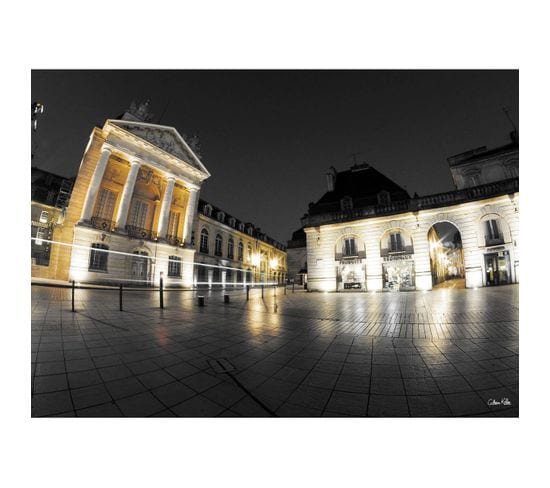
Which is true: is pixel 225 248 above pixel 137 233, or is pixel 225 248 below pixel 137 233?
above

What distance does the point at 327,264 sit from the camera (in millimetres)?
12102

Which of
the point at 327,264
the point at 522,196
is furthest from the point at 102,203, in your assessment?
the point at 327,264

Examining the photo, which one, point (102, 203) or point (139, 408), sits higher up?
point (102, 203)

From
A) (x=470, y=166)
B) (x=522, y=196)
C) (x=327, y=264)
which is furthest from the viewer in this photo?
(x=327, y=264)

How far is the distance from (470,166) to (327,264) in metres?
7.36

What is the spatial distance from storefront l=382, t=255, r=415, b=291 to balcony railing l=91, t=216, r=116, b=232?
1163 centimetres

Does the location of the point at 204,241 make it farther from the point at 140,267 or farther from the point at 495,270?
the point at 495,270

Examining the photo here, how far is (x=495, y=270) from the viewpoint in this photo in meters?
7.83

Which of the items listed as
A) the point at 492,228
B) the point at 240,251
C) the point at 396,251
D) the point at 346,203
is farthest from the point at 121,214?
the point at 240,251

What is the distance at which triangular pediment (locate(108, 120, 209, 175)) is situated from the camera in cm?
282

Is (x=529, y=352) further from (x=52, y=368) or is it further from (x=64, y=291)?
(x=64, y=291)

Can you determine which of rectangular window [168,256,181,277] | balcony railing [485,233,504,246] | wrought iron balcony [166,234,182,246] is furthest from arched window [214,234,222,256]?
balcony railing [485,233,504,246]

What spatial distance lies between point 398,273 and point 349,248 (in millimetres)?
2746

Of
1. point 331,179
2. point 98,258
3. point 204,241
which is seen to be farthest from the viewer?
point 204,241
